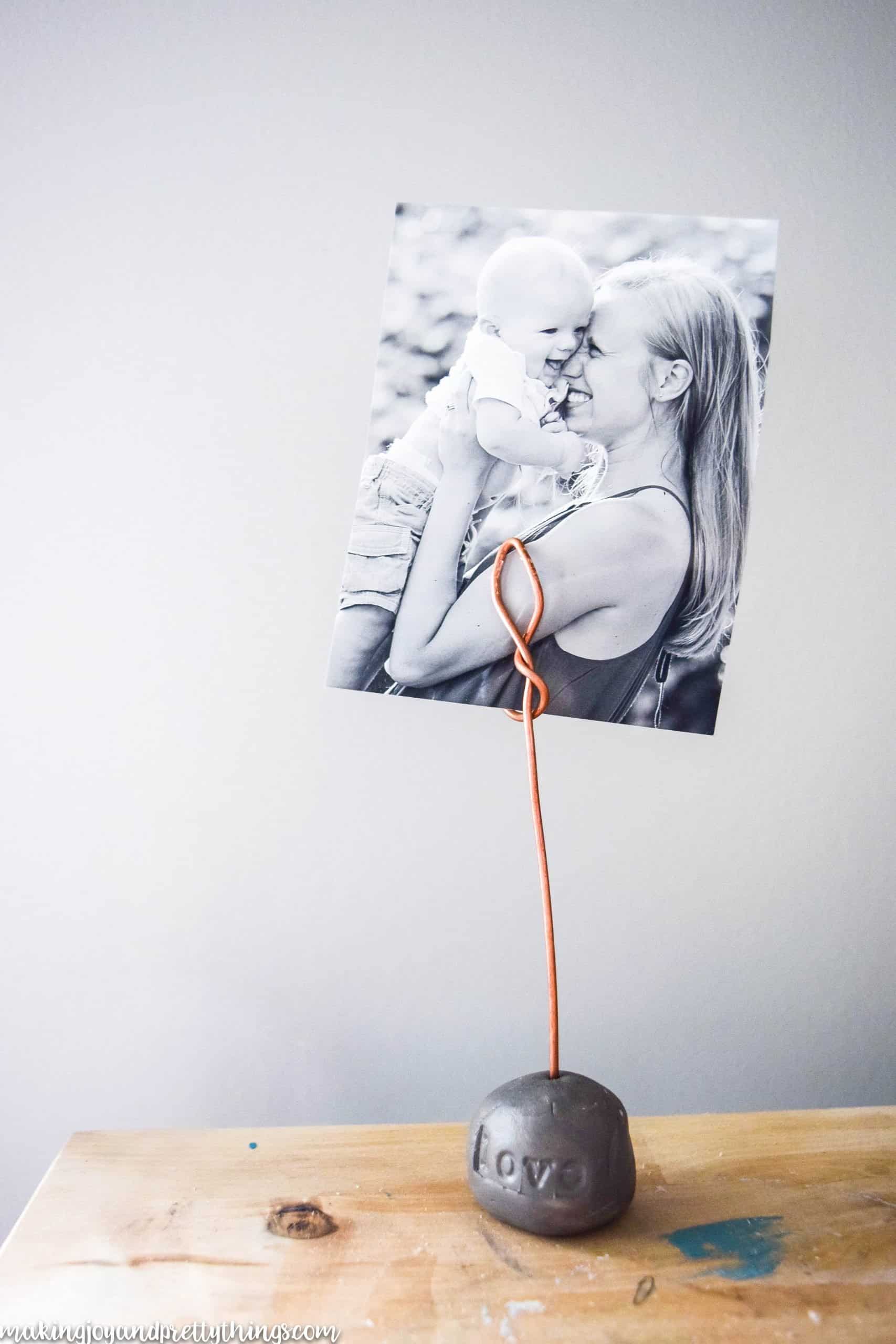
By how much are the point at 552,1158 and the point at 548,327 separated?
22.1 inches

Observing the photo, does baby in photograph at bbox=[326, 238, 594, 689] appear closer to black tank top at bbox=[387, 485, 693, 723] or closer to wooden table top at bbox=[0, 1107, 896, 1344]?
black tank top at bbox=[387, 485, 693, 723]

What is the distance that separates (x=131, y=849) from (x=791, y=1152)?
603 millimetres

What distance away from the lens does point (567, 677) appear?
0.68 metres

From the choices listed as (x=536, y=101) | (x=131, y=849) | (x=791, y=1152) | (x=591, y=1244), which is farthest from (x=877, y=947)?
(x=536, y=101)

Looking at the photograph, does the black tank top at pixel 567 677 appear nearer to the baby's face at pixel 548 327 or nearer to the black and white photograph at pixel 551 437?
the black and white photograph at pixel 551 437

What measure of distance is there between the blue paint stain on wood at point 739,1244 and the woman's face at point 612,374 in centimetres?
54

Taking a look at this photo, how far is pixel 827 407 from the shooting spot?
0.84 metres

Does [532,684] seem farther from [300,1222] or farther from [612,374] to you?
[300,1222]

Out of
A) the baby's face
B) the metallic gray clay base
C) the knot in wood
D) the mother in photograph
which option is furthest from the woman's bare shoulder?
the knot in wood

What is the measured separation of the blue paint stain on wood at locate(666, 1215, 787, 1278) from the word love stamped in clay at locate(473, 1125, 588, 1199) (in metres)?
0.09

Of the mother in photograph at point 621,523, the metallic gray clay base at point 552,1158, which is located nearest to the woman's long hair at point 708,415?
the mother in photograph at point 621,523

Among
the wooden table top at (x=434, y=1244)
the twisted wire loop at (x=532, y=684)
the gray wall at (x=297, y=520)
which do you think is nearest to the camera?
the wooden table top at (x=434, y=1244)

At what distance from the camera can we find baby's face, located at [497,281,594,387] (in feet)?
2.18

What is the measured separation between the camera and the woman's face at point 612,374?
2.21ft
